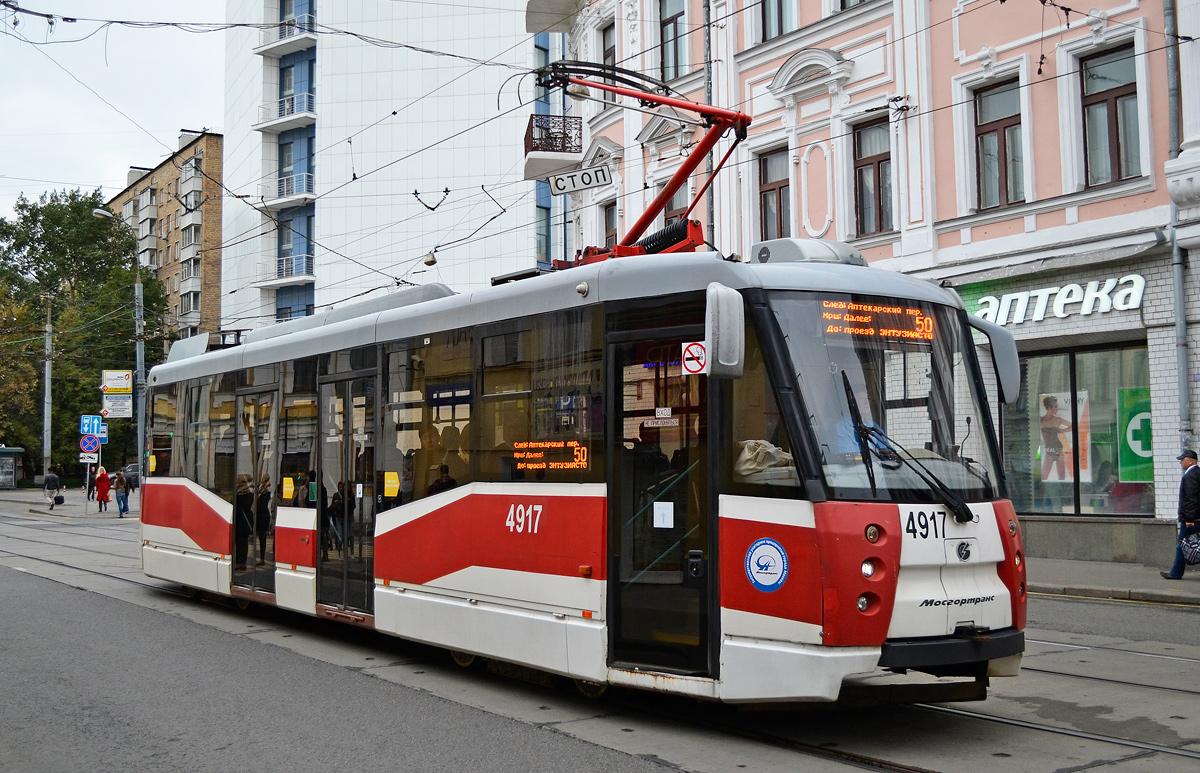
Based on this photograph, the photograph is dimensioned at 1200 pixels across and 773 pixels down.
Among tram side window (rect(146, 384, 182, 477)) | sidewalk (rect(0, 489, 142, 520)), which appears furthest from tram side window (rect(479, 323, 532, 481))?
sidewalk (rect(0, 489, 142, 520))

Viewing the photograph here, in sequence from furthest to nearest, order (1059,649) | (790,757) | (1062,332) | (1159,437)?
(1062,332)
(1159,437)
(1059,649)
(790,757)

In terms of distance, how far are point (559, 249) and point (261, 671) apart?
40280 millimetres

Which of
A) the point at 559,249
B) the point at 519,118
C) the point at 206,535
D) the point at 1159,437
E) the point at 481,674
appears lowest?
the point at 481,674

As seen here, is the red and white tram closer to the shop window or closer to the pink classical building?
the pink classical building

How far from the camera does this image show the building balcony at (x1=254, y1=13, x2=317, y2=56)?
52531 millimetres

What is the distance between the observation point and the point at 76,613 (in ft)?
43.6

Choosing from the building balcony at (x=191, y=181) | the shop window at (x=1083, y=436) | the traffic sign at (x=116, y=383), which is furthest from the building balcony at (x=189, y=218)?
the shop window at (x=1083, y=436)

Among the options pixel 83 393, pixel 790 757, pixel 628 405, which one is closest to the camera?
pixel 790 757

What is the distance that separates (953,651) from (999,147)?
14507mm

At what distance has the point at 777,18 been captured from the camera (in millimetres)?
23547

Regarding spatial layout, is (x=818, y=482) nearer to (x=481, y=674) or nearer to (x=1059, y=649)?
(x=481, y=674)

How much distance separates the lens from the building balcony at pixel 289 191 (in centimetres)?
5222

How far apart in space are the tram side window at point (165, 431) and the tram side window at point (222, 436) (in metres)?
1.10

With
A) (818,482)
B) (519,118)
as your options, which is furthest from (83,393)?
(818,482)
